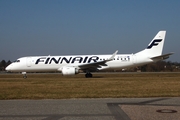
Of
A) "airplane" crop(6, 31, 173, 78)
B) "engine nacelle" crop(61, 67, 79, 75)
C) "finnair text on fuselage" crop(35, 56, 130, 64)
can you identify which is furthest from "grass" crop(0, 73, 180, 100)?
"finnair text on fuselage" crop(35, 56, 130, 64)

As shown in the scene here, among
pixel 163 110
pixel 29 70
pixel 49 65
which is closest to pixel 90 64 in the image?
pixel 49 65

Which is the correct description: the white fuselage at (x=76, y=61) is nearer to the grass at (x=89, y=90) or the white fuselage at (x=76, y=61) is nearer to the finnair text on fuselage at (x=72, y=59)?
the finnair text on fuselage at (x=72, y=59)

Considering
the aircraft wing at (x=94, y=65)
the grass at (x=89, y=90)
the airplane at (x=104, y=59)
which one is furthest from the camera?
the airplane at (x=104, y=59)

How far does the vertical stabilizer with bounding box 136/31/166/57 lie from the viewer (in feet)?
117

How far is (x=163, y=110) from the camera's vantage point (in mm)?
8031

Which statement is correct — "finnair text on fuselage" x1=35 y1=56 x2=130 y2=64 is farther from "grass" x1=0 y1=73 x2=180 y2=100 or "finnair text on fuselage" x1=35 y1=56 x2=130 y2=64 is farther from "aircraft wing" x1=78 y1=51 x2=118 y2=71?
"grass" x1=0 y1=73 x2=180 y2=100

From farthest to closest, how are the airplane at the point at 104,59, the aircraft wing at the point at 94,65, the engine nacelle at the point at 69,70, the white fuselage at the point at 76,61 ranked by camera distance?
the white fuselage at the point at 76,61, the airplane at the point at 104,59, the aircraft wing at the point at 94,65, the engine nacelle at the point at 69,70

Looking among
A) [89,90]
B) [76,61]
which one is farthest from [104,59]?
[89,90]

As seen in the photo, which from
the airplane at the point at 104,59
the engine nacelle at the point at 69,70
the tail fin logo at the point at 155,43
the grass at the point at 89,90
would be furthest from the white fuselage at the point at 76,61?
the grass at the point at 89,90

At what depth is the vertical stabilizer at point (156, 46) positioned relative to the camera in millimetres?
35594

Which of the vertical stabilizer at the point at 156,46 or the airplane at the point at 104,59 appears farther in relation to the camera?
the vertical stabilizer at the point at 156,46

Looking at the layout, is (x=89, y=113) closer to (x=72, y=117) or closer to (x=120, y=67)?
(x=72, y=117)

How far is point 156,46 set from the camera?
117 feet

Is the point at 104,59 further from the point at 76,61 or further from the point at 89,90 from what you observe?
the point at 89,90
